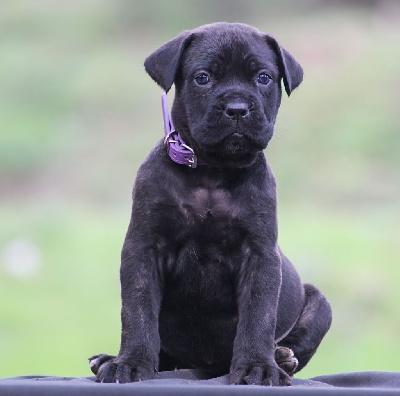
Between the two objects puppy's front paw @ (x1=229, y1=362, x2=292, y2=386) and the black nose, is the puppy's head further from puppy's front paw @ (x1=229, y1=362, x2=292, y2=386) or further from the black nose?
puppy's front paw @ (x1=229, y1=362, x2=292, y2=386)

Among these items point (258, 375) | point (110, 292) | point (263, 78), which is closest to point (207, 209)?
point (263, 78)

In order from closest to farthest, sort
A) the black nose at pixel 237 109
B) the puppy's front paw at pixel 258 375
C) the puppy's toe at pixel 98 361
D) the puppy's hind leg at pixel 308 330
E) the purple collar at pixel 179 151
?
the puppy's front paw at pixel 258 375, the black nose at pixel 237 109, the purple collar at pixel 179 151, the puppy's toe at pixel 98 361, the puppy's hind leg at pixel 308 330

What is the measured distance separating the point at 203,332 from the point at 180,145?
75 cm

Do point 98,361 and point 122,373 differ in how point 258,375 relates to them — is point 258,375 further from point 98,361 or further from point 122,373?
point 98,361

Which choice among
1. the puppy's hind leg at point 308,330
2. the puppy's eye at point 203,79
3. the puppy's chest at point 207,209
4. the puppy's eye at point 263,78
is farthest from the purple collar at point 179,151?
the puppy's hind leg at point 308,330

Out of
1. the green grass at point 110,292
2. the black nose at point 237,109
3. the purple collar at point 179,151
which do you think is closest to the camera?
the black nose at point 237,109

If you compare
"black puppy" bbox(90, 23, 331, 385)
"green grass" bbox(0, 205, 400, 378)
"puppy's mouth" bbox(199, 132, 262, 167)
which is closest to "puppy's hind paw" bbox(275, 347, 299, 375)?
"black puppy" bbox(90, 23, 331, 385)

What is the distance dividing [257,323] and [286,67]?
99 centimetres

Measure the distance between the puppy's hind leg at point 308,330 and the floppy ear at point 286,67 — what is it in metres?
1.03

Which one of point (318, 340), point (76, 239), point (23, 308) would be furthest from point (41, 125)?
point (318, 340)

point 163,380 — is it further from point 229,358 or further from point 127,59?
point 127,59

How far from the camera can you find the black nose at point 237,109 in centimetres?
390

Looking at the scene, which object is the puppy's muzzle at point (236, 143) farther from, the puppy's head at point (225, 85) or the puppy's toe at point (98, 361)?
the puppy's toe at point (98, 361)

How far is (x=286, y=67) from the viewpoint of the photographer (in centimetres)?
420
